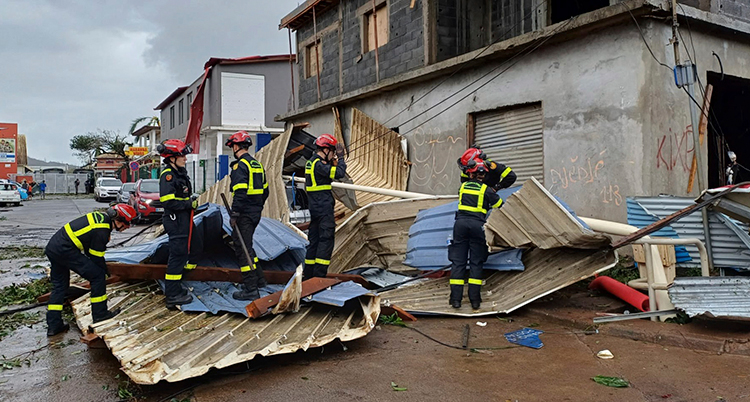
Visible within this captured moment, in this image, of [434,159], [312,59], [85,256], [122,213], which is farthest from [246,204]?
[312,59]

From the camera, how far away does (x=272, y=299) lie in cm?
488

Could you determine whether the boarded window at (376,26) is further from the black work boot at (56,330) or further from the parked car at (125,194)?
the parked car at (125,194)

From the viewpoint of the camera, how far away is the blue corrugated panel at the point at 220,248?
6219 mm

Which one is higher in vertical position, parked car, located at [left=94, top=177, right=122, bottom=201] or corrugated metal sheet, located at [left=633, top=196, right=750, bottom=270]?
parked car, located at [left=94, top=177, right=122, bottom=201]

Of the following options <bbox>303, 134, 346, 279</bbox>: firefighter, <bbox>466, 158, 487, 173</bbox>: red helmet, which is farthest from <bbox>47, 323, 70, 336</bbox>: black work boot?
<bbox>466, 158, 487, 173</bbox>: red helmet

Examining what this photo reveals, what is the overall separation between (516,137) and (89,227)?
709 centimetres

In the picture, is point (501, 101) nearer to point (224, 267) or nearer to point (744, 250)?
point (744, 250)

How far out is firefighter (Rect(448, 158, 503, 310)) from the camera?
19.4 feet

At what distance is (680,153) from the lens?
800 cm

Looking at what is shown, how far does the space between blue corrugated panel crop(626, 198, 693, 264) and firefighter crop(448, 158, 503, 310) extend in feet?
6.23

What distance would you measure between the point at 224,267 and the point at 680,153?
661cm

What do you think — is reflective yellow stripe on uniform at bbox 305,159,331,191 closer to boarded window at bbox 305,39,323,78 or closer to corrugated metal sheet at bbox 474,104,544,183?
corrugated metal sheet at bbox 474,104,544,183

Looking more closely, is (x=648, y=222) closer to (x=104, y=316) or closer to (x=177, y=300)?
(x=177, y=300)

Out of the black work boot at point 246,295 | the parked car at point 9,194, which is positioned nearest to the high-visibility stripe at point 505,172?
the black work boot at point 246,295
